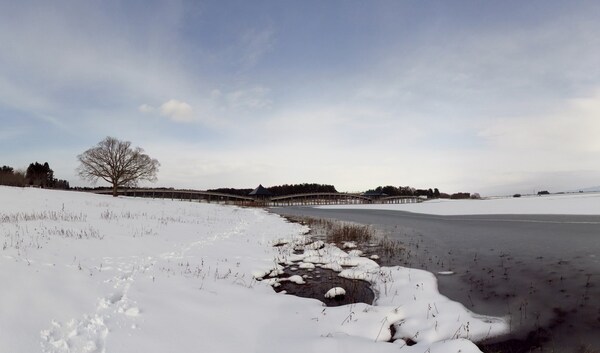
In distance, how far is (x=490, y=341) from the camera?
20.2ft

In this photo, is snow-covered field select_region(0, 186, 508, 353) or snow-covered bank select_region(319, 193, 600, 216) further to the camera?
snow-covered bank select_region(319, 193, 600, 216)

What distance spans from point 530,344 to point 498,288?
3.65m

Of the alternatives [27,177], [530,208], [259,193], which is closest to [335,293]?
[530,208]

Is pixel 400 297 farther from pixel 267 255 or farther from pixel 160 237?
pixel 160 237

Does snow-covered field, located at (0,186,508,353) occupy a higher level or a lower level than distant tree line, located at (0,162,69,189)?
lower

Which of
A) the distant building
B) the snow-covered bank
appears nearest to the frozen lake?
the snow-covered bank

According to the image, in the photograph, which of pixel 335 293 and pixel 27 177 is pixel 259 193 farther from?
pixel 335 293

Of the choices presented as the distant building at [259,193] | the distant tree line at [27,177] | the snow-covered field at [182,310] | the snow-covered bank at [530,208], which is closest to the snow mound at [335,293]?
the snow-covered field at [182,310]

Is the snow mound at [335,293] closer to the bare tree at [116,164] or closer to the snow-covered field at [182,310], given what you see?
the snow-covered field at [182,310]

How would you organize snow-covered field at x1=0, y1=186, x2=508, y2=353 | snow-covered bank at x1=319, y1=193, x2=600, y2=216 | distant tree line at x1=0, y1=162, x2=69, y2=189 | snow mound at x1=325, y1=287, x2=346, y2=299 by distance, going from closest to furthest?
snow-covered field at x1=0, y1=186, x2=508, y2=353 < snow mound at x1=325, y1=287, x2=346, y2=299 < snow-covered bank at x1=319, y1=193, x2=600, y2=216 < distant tree line at x1=0, y1=162, x2=69, y2=189

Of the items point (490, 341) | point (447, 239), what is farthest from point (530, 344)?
point (447, 239)

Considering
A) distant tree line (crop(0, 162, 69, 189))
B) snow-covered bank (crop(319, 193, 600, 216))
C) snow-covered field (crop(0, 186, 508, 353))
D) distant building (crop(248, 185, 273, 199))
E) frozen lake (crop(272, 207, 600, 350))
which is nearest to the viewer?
snow-covered field (crop(0, 186, 508, 353))

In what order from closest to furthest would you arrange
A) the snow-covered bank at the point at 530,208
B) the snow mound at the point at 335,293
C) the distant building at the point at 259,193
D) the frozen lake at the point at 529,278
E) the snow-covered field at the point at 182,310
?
the snow-covered field at the point at 182,310 → the frozen lake at the point at 529,278 → the snow mound at the point at 335,293 → the snow-covered bank at the point at 530,208 → the distant building at the point at 259,193

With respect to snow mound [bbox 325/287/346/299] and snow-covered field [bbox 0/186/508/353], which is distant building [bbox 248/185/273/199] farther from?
snow mound [bbox 325/287/346/299]
